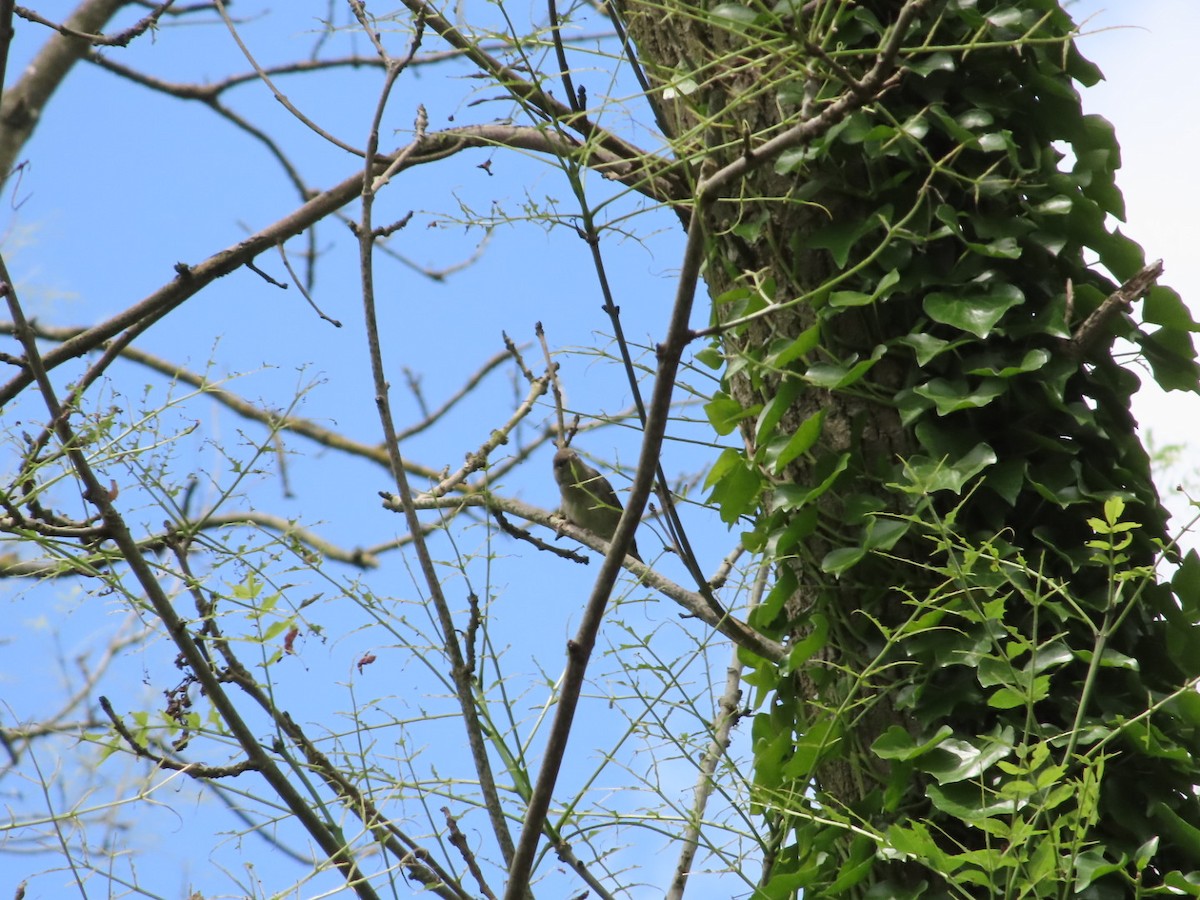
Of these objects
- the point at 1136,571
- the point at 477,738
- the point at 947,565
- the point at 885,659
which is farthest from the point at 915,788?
the point at 477,738

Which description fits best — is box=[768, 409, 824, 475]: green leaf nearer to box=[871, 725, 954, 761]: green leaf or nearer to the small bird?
box=[871, 725, 954, 761]: green leaf

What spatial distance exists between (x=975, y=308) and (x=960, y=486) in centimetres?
30

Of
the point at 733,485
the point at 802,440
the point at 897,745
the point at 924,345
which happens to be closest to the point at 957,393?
the point at 924,345

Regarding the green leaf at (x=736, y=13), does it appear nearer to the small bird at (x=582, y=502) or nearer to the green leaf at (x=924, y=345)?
the green leaf at (x=924, y=345)

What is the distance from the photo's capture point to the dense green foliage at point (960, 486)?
1681 millimetres

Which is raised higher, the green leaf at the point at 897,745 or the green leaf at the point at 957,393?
the green leaf at the point at 957,393

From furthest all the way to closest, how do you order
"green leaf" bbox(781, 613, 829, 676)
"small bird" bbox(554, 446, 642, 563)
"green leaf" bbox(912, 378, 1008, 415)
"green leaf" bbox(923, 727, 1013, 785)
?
1. "small bird" bbox(554, 446, 642, 563)
2. "green leaf" bbox(781, 613, 829, 676)
3. "green leaf" bbox(912, 378, 1008, 415)
4. "green leaf" bbox(923, 727, 1013, 785)

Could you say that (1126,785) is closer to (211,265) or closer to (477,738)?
(477,738)

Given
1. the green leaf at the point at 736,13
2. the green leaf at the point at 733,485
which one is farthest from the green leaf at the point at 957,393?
the green leaf at the point at 736,13

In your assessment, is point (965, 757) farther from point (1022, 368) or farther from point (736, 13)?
point (736, 13)

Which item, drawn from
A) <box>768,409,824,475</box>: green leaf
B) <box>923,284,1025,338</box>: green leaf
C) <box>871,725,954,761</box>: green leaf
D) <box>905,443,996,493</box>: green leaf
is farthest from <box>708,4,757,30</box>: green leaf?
<box>871,725,954,761</box>: green leaf

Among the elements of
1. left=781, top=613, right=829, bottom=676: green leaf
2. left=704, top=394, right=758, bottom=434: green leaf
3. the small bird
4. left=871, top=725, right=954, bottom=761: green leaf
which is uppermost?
the small bird

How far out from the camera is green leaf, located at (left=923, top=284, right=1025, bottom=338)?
1.79 meters

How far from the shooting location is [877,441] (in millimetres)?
1897
